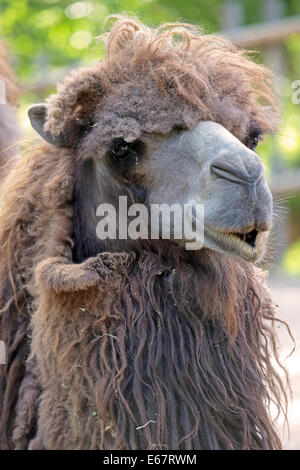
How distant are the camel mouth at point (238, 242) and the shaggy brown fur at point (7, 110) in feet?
6.16

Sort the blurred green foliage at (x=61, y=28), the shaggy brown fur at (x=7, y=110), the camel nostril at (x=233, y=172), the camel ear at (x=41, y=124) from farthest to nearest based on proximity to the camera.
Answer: the blurred green foliage at (x=61, y=28) → the shaggy brown fur at (x=7, y=110) → the camel ear at (x=41, y=124) → the camel nostril at (x=233, y=172)

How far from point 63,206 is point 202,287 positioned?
0.82 metres

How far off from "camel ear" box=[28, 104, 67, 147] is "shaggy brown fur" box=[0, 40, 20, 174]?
0.92 meters

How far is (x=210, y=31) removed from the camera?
15781 millimetres

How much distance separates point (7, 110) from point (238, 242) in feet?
10.1

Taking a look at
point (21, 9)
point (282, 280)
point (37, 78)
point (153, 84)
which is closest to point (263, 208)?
point (153, 84)

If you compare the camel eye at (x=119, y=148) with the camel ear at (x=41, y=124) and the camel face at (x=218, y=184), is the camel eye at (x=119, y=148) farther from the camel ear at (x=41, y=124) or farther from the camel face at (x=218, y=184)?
the camel ear at (x=41, y=124)

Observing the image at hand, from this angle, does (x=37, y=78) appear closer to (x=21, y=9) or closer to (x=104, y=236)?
(x=21, y=9)

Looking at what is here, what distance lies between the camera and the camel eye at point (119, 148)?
13.6ft

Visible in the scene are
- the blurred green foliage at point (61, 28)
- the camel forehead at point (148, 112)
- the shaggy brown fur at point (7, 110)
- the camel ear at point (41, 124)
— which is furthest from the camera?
the blurred green foliage at point (61, 28)

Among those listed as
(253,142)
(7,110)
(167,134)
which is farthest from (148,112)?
(7,110)

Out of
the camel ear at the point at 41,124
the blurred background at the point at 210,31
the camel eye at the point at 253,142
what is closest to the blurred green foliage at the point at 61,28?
the blurred background at the point at 210,31

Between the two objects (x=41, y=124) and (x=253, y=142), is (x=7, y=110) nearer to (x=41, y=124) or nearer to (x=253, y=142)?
(x=41, y=124)

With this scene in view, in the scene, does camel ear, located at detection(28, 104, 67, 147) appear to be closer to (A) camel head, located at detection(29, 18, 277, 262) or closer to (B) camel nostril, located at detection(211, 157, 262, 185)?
(A) camel head, located at detection(29, 18, 277, 262)
